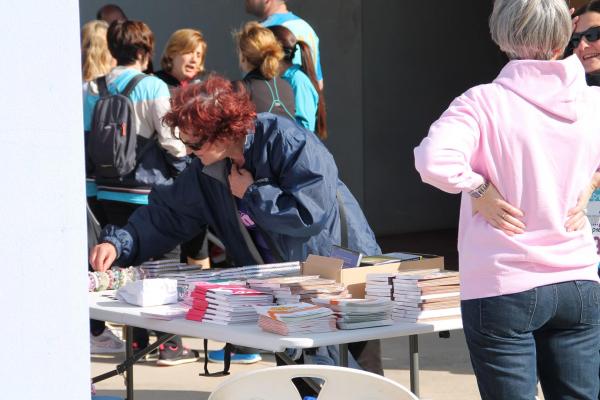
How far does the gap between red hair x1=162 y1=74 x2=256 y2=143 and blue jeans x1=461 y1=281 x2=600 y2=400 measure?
4.65ft

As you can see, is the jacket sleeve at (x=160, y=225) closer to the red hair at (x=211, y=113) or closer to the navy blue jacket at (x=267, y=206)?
the navy blue jacket at (x=267, y=206)

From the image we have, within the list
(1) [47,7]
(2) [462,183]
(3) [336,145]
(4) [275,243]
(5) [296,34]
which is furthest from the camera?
(3) [336,145]

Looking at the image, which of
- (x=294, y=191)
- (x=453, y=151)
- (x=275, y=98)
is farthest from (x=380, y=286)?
(x=275, y=98)

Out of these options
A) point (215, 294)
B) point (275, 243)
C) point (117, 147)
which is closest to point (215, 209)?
point (275, 243)

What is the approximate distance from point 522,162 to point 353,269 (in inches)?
41.7

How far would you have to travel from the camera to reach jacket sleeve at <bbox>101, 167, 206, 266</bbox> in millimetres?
4305

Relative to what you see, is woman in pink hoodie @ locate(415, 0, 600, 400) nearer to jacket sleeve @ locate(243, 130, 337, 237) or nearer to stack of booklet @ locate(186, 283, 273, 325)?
stack of booklet @ locate(186, 283, 273, 325)

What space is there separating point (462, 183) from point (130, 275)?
1762mm

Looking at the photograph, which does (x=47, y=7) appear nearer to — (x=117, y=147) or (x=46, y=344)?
(x=46, y=344)

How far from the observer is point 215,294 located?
3.47 metres

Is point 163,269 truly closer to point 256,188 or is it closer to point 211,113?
point 256,188

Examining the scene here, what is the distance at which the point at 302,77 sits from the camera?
580cm

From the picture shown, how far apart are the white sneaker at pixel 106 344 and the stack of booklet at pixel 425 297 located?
2.86m

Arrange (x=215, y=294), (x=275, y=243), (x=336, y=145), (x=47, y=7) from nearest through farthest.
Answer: (x=47, y=7), (x=215, y=294), (x=275, y=243), (x=336, y=145)
